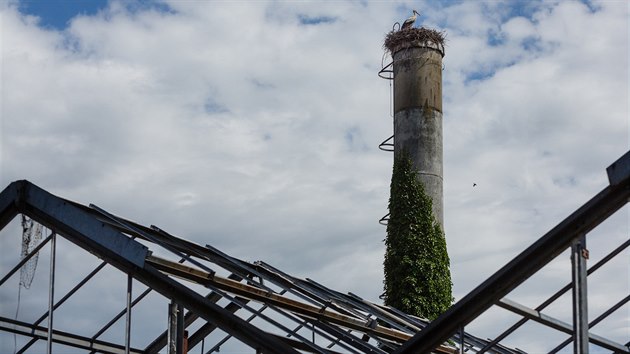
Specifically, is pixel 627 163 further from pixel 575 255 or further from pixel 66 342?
pixel 66 342

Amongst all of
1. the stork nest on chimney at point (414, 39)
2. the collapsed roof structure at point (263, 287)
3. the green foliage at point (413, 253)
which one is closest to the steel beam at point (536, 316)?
the collapsed roof structure at point (263, 287)

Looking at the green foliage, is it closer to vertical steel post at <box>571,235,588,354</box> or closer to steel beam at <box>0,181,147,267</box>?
steel beam at <box>0,181,147,267</box>

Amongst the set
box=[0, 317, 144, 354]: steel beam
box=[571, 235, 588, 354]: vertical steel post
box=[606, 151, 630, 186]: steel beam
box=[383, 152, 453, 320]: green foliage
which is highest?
box=[383, 152, 453, 320]: green foliage

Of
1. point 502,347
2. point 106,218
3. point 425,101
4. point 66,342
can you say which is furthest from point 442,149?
point 106,218

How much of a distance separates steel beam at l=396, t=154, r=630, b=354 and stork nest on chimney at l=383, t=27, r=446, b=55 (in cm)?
1678

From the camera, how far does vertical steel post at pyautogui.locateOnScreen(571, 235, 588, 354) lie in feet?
39.9

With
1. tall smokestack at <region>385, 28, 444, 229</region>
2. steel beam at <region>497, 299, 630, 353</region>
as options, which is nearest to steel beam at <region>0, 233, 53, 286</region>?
steel beam at <region>497, 299, 630, 353</region>

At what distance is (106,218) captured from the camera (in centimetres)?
1489

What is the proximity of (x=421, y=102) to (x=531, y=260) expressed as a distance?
1641 centimetres

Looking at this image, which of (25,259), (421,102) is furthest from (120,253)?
(421,102)

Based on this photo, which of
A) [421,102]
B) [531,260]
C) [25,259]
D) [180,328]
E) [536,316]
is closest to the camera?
[531,260]

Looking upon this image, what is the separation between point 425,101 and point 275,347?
15.7m

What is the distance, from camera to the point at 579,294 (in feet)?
40.5

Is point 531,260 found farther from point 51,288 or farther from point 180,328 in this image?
point 51,288
